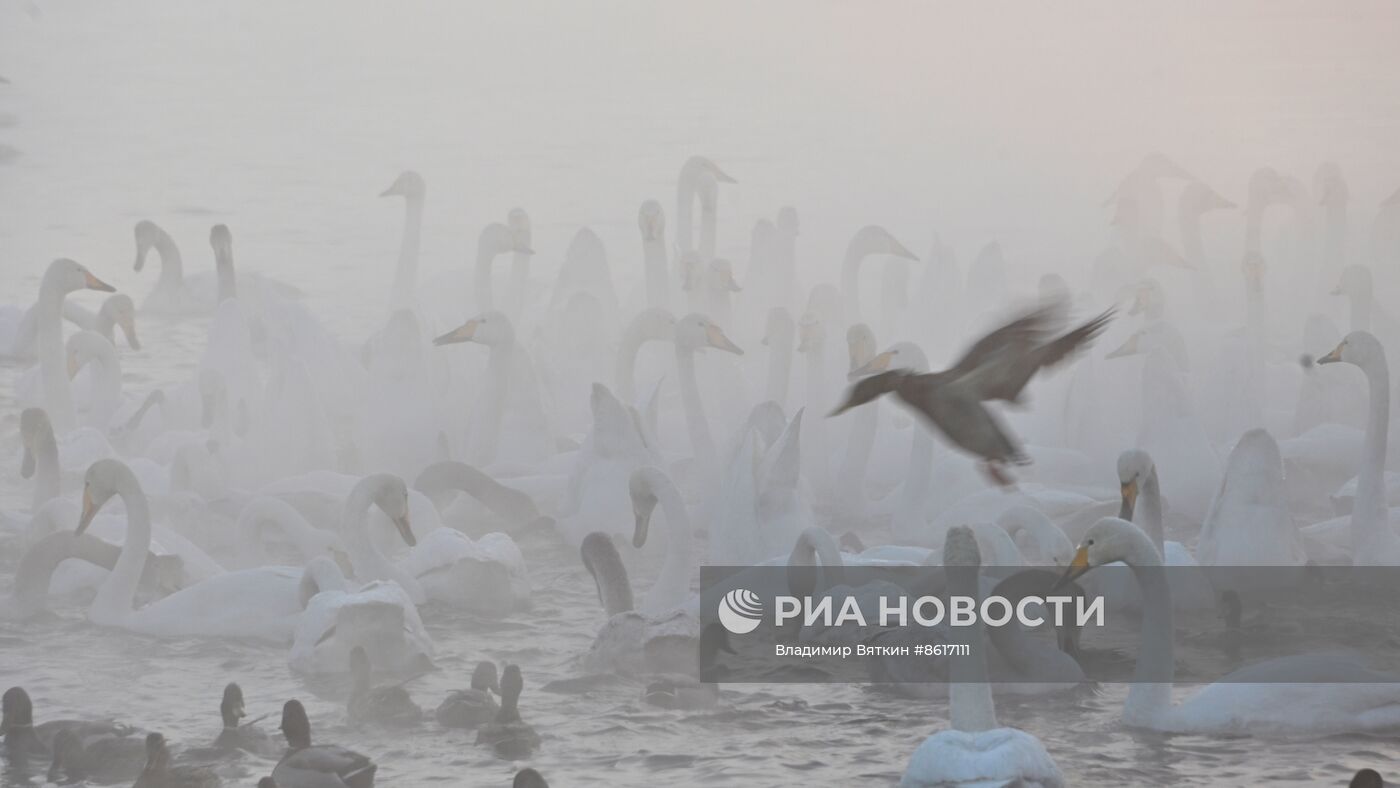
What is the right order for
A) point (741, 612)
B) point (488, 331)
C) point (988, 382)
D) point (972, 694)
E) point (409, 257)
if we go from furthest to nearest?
point (409, 257) → point (488, 331) → point (741, 612) → point (972, 694) → point (988, 382)

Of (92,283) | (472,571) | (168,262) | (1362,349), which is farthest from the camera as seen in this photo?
(168,262)

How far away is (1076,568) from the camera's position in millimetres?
6059

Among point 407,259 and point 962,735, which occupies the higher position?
point 407,259

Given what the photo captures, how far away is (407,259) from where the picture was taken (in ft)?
36.9

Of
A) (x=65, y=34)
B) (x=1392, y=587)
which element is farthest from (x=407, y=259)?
(x=65, y=34)

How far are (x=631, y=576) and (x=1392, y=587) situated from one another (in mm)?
2597

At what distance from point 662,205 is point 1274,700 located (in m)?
10.2

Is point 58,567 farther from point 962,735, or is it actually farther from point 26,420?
point 962,735

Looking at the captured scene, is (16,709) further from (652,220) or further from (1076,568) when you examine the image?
(652,220)

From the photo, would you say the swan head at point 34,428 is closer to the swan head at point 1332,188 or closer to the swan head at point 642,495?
the swan head at point 642,495

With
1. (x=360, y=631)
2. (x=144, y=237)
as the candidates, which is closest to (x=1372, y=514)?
(x=360, y=631)

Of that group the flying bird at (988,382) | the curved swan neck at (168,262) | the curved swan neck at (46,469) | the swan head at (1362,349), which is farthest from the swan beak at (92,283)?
the flying bird at (988,382)

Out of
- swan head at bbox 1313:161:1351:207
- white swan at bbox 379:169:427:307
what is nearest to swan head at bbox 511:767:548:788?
white swan at bbox 379:169:427:307

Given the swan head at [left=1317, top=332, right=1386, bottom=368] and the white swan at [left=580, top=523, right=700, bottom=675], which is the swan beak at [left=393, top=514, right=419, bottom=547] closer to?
the white swan at [left=580, top=523, right=700, bottom=675]
